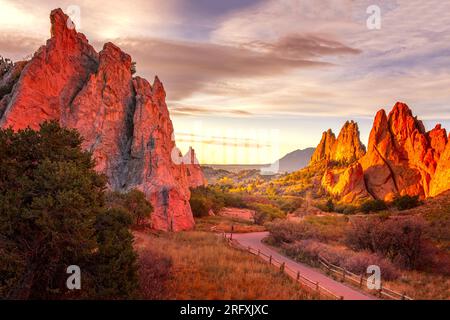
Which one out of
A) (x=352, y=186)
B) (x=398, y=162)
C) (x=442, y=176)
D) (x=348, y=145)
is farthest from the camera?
(x=348, y=145)

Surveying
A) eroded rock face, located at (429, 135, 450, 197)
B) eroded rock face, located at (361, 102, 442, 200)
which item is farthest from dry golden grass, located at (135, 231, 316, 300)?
eroded rock face, located at (361, 102, 442, 200)

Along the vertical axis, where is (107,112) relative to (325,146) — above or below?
below

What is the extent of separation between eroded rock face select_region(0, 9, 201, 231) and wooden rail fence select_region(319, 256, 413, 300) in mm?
16936

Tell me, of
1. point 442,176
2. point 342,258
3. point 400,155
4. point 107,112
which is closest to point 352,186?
point 400,155

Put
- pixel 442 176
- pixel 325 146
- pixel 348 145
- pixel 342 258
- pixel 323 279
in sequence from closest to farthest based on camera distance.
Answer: pixel 323 279 → pixel 342 258 → pixel 442 176 → pixel 348 145 → pixel 325 146

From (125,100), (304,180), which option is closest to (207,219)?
(125,100)

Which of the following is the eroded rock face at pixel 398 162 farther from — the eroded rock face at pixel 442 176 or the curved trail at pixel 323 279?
the curved trail at pixel 323 279

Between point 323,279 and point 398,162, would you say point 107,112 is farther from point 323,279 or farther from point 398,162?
point 398,162

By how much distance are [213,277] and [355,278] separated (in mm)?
8519

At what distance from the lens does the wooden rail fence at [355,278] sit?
17.6 meters

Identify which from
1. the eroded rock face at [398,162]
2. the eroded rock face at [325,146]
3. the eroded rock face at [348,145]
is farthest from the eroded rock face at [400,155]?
the eroded rock face at [325,146]

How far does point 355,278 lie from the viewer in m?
21.6
